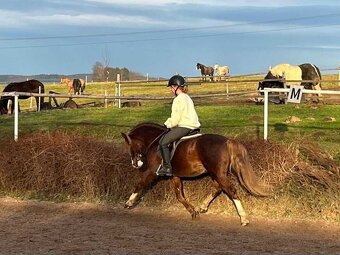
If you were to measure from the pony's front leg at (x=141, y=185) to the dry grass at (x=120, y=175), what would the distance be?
0.41 m

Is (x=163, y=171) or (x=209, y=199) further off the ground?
(x=163, y=171)

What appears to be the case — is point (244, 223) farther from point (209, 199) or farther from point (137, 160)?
point (137, 160)

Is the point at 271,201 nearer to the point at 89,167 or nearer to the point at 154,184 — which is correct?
the point at 154,184

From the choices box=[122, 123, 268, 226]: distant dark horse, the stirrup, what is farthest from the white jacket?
the stirrup

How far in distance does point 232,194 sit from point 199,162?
26.6 inches

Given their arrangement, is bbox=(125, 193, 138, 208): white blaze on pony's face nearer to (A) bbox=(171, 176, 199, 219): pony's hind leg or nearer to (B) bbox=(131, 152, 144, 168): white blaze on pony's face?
(B) bbox=(131, 152, 144, 168): white blaze on pony's face

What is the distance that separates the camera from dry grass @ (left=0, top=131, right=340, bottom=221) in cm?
872

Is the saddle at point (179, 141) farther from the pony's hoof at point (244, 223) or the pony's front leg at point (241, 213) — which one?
the pony's hoof at point (244, 223)

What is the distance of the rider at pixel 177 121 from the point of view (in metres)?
8.53

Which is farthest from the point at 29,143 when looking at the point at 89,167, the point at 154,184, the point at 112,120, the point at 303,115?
the point at 303,115

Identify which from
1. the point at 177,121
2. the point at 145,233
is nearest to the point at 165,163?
the point at 177,121

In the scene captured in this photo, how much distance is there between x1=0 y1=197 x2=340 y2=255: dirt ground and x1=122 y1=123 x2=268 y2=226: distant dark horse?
1.16 feet

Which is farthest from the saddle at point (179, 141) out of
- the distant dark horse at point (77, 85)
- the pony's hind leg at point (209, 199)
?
the distant dark horse at point (77, 85)

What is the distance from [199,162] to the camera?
8430 millimetres
